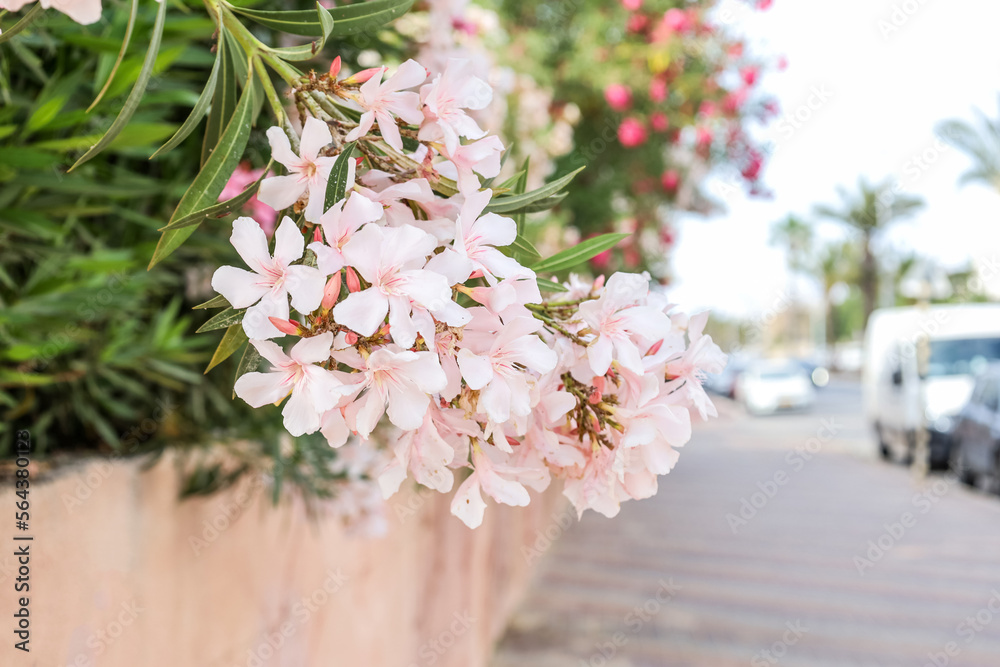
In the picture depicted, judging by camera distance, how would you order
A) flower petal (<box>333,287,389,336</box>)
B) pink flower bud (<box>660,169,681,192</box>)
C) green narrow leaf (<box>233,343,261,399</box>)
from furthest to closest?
1. pink flower bud (<box>660,169,681,192</box>)
2. green narrow leaf (<box>233,343,261,399</box>)
3. flower petal (<box>333,287,389,336</box>)

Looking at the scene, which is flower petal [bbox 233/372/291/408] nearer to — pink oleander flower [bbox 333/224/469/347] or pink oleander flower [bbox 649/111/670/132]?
pink oleander flower [bbox 333/224/469/347]

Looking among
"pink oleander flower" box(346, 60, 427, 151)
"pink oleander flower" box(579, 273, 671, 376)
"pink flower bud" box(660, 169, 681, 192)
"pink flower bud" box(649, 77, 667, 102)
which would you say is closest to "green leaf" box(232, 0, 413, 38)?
"pink oleander flower" box(346, 60, 427, 151)

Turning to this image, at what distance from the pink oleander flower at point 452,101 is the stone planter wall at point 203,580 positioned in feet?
2.73

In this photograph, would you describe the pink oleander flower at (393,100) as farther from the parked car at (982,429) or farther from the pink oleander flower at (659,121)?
the parked car at (982,429)

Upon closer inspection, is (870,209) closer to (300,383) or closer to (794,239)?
(794,239)

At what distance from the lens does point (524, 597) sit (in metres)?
5.38

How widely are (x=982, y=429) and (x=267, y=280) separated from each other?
30.5 ft

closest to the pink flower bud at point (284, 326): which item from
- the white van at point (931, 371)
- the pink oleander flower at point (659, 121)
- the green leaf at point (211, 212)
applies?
the green leaf at point (211, 212)

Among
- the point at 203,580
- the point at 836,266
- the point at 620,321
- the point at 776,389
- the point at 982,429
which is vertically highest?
the point at 620,321

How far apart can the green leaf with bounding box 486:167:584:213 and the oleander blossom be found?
1.6 inches

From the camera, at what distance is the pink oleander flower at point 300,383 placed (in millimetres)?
606

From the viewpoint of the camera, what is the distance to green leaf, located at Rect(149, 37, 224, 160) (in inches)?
27.0

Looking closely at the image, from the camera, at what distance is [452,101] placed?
693 millimetres

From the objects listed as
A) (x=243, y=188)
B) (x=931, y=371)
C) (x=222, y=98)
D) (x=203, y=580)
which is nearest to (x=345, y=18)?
(x=222, y=98)
